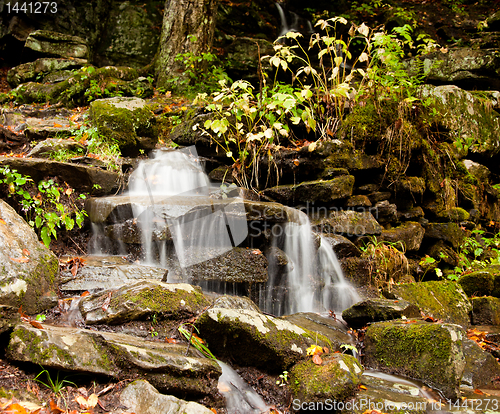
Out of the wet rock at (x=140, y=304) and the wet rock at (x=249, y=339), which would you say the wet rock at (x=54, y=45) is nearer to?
the wet rock at (x=140, y=304)

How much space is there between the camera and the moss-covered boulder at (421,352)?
3027mm

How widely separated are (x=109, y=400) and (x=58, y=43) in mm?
9838

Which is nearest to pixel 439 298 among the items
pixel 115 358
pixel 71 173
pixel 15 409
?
pixel 115 358

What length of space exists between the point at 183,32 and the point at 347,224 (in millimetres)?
6680

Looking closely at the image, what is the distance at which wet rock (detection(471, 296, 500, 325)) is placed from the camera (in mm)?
4594

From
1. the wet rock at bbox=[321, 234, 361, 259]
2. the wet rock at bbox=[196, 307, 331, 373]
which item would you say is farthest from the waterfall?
the wet rock at bbox=[196, 307, 331, 373]

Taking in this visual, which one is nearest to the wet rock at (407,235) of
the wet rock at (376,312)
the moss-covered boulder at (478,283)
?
the moss-covered boulder at (478,283)

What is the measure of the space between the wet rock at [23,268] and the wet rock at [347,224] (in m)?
3.61

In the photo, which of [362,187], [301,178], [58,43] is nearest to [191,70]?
[58,43]

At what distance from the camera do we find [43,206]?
4.27m

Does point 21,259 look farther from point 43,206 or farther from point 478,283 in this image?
point 478,283

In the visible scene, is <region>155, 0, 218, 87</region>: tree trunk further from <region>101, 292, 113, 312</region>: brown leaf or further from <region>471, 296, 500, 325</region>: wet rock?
<region>471, 296, 500, 325</region>: wet rock

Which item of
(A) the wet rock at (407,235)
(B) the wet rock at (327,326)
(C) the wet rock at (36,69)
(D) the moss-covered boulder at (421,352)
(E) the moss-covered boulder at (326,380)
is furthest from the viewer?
(C) the wet rock at (36,69)

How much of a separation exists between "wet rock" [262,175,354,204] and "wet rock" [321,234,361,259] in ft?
2.03
